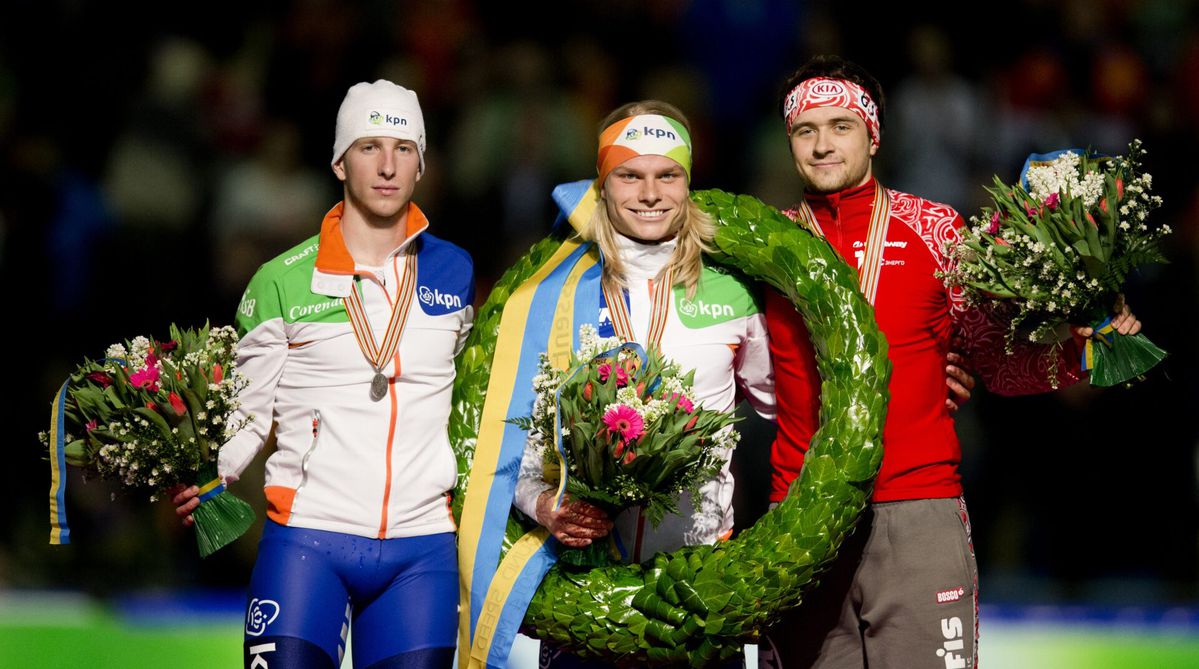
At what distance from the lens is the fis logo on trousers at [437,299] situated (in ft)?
15.0

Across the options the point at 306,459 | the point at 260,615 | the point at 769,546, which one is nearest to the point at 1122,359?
the point at 769,546

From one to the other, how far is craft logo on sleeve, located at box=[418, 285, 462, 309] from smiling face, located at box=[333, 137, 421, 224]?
256mm

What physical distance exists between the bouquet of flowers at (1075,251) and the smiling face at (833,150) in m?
0.46

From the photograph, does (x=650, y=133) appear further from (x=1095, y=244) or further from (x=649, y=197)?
(x=1095, y=244)

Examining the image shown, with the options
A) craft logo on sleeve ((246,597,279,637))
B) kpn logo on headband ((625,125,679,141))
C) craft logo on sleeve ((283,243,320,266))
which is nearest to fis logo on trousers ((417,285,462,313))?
craft logo on sleeve ((283,243,320,266))

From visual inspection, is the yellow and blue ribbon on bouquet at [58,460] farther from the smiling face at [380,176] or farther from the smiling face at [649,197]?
the smiling face at [649,197]

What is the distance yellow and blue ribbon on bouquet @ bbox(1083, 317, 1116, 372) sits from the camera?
4.34 metres

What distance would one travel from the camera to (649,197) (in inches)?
180

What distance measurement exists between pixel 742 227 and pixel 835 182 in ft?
1.10

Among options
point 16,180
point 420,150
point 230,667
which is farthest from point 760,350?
point 16,180

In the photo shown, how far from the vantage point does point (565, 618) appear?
4.36 meters

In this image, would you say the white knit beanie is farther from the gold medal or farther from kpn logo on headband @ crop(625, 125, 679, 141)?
kpn logo on headband @ crop(625, 125, 679, 141)

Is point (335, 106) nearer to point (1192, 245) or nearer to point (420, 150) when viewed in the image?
point (420, 150)

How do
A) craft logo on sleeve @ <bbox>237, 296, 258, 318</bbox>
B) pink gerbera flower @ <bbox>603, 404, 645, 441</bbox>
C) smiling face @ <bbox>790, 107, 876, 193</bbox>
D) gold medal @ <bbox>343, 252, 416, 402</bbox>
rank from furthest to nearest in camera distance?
1. smiling face @ <bbox>790, 107, 876, 193</bbox>
2. craft logo on sleeve @ <bbox>237, 296, 258, 318</bbox>
3. gold medal @ <bbox>343, 252, 416, 402</bbox>
4. pink gerbera flower @ <bbox>603, 404, 645, 441</bbox>
